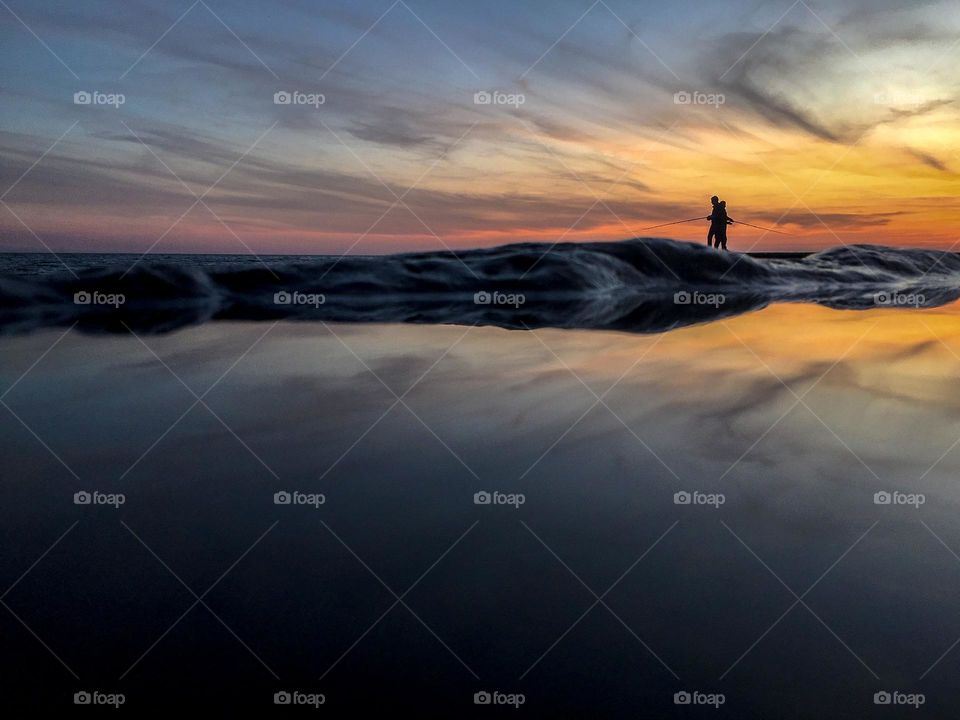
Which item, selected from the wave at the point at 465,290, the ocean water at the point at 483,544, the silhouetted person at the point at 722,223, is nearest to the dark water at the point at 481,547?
the ocean water at the point at 483,544

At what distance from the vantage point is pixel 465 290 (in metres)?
15.5

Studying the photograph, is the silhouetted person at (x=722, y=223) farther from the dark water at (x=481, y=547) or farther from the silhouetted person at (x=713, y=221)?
the dark water at (x=481, y=547)

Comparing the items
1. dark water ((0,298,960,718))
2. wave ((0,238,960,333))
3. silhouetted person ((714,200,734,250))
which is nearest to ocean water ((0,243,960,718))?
dark water ((0,298,960,718))

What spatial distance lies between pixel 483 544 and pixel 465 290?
12852mm

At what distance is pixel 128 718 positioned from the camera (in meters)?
1.91

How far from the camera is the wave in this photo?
35.5ft

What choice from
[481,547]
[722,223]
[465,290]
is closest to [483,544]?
[481,547]

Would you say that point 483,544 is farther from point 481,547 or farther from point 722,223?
point 722,223

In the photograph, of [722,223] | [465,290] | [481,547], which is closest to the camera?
[481,547]

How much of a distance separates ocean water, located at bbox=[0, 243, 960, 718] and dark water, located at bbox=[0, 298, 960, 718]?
12 millimetres

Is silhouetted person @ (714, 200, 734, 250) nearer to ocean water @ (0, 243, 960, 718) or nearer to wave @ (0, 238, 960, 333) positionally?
wave @ (0, 238, 960, 333)

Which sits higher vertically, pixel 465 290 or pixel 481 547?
pixel 465 290

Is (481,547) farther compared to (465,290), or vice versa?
(465,290)

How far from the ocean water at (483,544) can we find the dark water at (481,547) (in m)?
0.01
